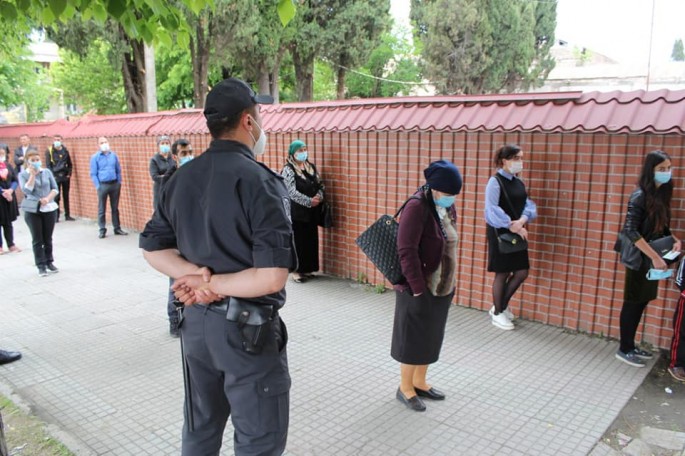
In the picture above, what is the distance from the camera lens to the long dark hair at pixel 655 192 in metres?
4.25

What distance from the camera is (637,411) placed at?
389cm

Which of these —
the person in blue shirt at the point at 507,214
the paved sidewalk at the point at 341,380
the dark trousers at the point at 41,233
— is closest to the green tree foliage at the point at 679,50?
the person in blue shirt at the point at 507,214

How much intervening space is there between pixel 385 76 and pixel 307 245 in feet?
92.3

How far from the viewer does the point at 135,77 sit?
1709 cm

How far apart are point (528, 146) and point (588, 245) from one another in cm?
110

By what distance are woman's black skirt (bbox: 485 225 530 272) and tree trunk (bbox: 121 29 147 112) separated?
1356 cm

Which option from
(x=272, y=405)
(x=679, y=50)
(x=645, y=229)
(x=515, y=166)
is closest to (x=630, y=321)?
(x=645, y=229)

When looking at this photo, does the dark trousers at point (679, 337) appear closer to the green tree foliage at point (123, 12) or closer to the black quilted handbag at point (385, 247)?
the black quilted handbag at point (385, 247)

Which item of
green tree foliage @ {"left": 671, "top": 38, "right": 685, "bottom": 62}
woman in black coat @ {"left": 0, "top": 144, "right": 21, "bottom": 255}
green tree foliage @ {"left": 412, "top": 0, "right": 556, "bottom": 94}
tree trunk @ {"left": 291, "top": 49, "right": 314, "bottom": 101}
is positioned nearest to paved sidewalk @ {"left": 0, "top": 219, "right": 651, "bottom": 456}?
woman in black coat @ {"left": 0, "top": 144, "right": 21, "bottom": 255}

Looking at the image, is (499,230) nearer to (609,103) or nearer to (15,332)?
(609,103)

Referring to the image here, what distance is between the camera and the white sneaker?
17.8 feet

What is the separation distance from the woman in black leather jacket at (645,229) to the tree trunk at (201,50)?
12741 millimetres

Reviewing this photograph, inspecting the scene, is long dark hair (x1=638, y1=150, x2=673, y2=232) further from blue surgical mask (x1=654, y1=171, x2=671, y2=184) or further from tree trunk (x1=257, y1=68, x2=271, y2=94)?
tree trunk (x1=257, y1=68, x2=271, y2=94)

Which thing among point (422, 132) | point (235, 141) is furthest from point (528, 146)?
point (235, 141)
